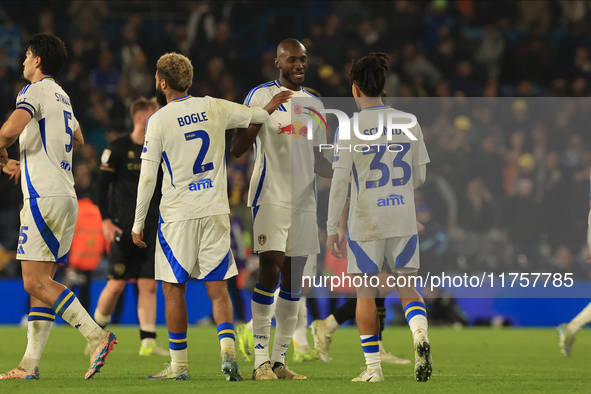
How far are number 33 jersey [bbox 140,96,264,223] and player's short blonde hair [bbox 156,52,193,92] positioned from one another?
143 millimetres

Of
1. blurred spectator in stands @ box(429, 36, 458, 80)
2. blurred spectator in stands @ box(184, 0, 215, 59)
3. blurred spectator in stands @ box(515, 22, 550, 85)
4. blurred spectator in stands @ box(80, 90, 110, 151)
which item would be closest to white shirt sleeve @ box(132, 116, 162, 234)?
blurred spectator in stands @ box(80, 90, 110, 151)

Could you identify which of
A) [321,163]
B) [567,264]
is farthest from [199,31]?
[321,163]

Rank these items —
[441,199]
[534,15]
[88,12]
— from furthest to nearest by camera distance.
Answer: [534,15] < [88,12] < [441,199]

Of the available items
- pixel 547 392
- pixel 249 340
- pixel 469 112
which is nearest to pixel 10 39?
pixel 469 112

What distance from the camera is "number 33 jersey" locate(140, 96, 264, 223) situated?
5.51 meters

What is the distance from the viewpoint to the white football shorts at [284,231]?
5789 millimetres

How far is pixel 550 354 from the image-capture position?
335 inches

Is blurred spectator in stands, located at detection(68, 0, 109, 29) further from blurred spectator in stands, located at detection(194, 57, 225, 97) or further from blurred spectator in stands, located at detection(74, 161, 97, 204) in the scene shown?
blurred spectator in stands, located at detection(74, 161, 97, 204)

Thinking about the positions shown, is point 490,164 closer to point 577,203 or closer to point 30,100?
point 577,203

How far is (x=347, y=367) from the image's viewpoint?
7070mm

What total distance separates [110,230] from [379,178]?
367 cm

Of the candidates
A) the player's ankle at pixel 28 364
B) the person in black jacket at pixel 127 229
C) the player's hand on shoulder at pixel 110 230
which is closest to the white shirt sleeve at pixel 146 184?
the player's ankle at pixel 28 364

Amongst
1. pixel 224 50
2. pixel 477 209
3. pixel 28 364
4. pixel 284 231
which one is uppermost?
pixel 224 50

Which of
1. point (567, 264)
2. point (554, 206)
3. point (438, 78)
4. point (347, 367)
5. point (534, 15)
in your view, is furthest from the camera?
point (534, 15)
